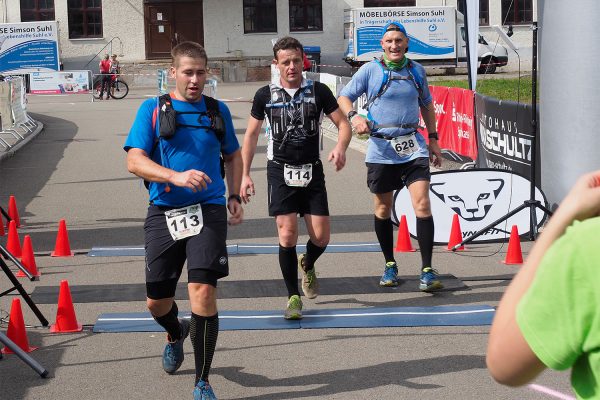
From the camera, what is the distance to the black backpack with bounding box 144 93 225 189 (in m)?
5.73

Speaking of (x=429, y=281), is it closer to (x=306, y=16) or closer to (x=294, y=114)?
(x=294, y=114)

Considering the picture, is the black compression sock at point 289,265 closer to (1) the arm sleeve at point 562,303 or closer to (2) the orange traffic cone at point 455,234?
(2) the orange traffic cone at point 455,234

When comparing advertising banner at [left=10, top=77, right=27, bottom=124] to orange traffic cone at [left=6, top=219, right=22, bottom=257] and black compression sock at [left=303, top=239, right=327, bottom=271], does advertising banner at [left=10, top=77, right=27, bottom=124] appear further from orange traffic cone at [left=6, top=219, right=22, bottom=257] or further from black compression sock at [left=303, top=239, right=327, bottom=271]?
black compression sock at [left=303, top=239, right=327, bottom=271]

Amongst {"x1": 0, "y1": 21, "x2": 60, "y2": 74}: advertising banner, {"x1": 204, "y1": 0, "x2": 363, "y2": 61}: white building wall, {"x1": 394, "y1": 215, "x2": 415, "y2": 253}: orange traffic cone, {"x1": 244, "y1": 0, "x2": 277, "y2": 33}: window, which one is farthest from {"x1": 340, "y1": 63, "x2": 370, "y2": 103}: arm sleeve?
{"x1": 244, "y1": 0, "x2": 277, "y2": 33}: window

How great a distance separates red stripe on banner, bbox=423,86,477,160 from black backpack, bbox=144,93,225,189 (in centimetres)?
943

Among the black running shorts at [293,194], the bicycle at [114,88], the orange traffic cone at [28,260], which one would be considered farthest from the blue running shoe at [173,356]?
the bicycle at [114,88]

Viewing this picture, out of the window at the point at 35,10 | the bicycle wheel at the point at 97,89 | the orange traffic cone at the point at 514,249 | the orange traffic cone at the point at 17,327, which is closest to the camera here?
the orange traffic cone at the point at 17,327

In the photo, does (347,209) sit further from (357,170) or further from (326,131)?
(326,131)

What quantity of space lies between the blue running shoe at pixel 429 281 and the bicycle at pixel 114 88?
110 ft

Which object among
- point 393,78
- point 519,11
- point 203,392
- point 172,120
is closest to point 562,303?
point 203,392

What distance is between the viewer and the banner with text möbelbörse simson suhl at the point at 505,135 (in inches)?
510

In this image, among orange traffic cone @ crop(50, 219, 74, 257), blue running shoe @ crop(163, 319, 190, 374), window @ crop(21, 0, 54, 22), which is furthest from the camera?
window @ crop(21, 0, 54, 22)

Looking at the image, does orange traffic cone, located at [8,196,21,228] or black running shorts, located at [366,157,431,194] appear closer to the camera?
black running shorts, located at [366,157,431,194]

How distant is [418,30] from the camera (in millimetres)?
47750
